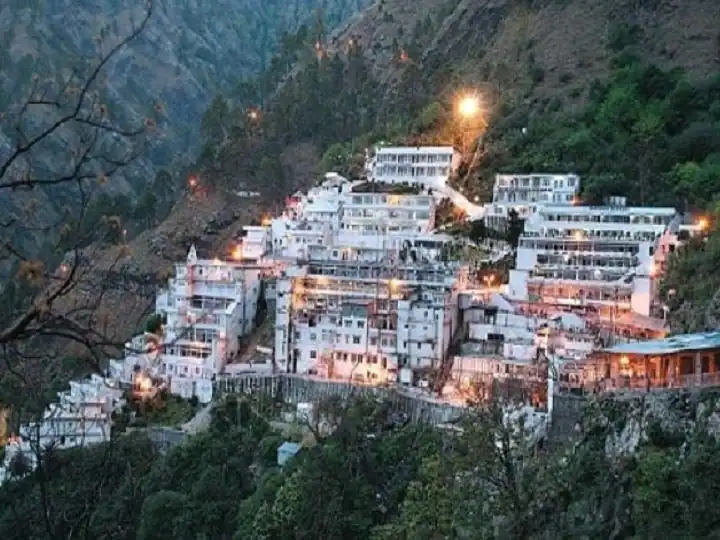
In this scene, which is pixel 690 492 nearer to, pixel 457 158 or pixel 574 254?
pixel 574 254

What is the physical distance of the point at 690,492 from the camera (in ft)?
38.4

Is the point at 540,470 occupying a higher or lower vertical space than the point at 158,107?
lower

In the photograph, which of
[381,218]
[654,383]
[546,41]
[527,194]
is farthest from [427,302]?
[546,41]

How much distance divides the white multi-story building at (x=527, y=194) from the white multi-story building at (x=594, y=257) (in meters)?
1.80

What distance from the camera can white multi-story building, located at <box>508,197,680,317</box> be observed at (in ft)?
79.5

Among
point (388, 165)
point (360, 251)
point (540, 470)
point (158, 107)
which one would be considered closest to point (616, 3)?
point (388, 165)

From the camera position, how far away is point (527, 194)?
1195 inches

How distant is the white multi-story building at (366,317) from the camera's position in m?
24.8

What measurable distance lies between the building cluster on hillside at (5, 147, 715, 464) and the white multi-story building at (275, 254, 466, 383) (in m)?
0.04

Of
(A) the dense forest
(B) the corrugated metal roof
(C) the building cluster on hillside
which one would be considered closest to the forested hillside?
(C) the building cluster on hillside

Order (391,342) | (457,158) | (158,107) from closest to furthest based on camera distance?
(158,107)
(391,342)
(457,158)

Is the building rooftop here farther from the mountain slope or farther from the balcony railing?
the balcony railing

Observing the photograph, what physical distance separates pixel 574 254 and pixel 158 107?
898 inches

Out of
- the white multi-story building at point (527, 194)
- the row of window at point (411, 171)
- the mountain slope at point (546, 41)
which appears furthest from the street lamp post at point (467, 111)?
the white multi-story building at point (527, 194)
